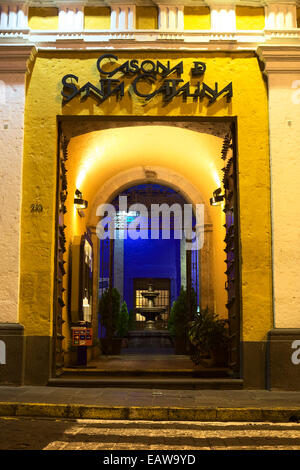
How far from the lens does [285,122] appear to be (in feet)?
31.9

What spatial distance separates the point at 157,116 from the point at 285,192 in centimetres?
233

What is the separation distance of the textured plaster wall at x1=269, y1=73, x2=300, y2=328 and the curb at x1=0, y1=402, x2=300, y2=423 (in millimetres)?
2128

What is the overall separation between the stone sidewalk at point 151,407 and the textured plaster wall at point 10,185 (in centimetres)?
167

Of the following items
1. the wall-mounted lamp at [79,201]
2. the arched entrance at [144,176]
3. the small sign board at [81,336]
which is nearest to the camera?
the small sign board at [81,336]

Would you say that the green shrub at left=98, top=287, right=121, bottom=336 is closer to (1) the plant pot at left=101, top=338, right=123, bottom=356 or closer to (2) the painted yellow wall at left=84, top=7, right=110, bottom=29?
(1) the plant pot at left=101, top=338, right=123, bottom=356

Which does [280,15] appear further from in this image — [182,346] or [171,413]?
[182,346]

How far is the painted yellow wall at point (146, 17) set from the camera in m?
10.2

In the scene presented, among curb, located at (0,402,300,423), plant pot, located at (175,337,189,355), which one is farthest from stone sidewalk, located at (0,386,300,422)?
plant pot, located at (175,337,189,355)

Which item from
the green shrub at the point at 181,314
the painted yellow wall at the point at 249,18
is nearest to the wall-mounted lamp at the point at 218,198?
the painted yellow wall at the point at 249,18

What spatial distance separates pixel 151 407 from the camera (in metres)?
7.45

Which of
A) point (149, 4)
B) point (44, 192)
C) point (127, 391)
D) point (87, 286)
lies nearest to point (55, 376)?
point (127, 391)

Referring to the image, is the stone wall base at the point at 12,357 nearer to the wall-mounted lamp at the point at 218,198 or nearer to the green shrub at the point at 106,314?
the wall-mounted lamp at the point at 218,198

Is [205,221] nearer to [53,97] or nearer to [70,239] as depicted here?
[70,239]
